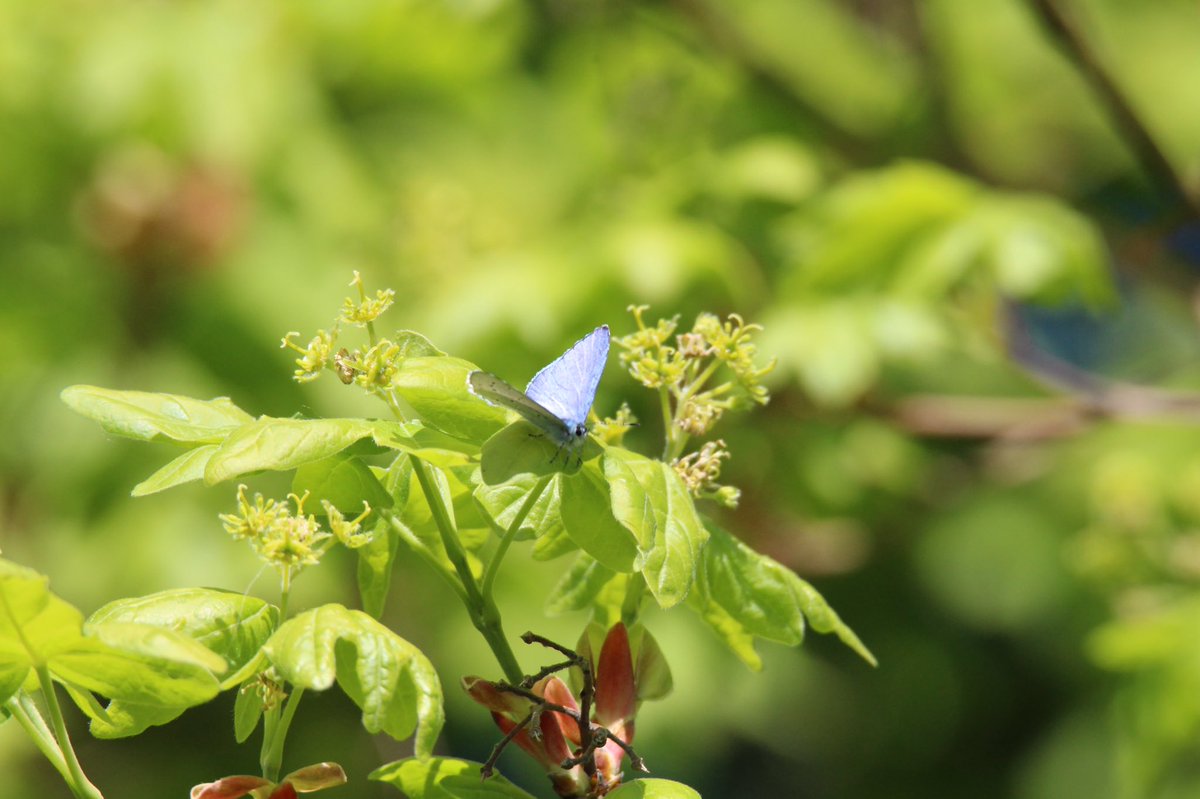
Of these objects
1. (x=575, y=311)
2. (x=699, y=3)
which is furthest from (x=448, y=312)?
(x=699, y=3)

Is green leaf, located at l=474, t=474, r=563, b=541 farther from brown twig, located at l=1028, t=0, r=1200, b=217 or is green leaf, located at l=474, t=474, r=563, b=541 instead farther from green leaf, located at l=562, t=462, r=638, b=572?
brown twig, located at l=1028, t=0, r=1200, b=217

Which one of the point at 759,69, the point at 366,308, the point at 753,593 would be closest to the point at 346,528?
the point at 366,308

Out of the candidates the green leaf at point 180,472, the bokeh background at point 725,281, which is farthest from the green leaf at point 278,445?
the bokeh background at point 725,281

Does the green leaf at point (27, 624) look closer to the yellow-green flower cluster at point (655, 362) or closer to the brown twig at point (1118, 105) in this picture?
the yellow-green flower cluster at point (655, 362)

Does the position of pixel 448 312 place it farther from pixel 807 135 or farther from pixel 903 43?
pixel 903 43

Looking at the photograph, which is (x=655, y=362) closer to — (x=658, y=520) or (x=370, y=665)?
(x=658, y=520)

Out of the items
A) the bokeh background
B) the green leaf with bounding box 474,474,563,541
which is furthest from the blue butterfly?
the bokeh background
